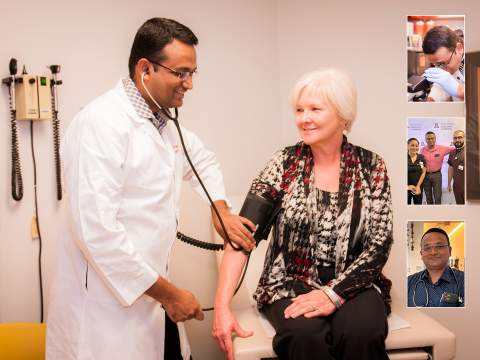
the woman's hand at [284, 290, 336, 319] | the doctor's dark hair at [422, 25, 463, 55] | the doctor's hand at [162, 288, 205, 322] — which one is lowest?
the woman's hand at [284, 290, 336, 319]

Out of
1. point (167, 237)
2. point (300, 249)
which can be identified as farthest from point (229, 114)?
point (167, 237)

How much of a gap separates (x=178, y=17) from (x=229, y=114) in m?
0.45

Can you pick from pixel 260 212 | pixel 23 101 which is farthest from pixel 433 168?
pixel 23 101

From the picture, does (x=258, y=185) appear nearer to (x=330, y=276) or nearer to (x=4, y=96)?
(x=330, y=276)

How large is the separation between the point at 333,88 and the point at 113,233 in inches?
33.8

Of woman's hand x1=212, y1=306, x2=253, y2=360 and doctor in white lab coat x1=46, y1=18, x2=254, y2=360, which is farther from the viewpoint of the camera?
woman's hand x1=212, y1=306, x2=253, y2=360

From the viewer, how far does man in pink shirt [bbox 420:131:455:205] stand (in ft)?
8.25

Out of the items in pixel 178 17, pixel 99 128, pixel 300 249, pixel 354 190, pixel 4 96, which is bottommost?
pixel 300 249

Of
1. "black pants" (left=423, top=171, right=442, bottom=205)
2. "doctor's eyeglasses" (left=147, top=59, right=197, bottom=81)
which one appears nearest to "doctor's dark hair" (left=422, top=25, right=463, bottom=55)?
"black pants" (left=423, top=171, right=442, bottom=205)

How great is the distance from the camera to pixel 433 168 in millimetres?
2523

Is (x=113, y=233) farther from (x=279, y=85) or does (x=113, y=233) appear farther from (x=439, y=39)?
(x=439, y=39)

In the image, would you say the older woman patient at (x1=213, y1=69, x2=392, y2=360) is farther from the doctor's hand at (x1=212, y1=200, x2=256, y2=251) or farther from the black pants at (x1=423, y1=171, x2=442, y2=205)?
the black pants at (x1=423, y1=171, x2=442, y2=205)

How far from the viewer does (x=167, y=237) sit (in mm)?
1607

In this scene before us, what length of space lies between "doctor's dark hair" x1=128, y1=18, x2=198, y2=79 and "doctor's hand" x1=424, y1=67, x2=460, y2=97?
1294mm
